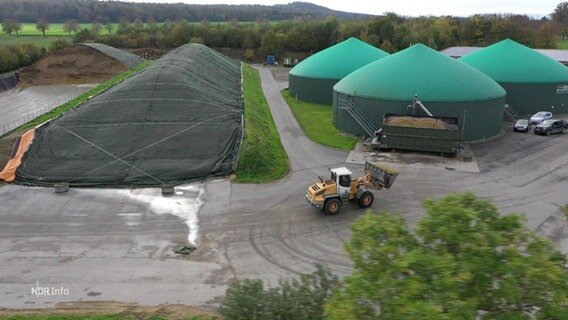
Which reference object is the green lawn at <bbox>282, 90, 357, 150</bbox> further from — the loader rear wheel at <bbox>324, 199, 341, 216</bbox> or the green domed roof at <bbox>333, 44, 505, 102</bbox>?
the loader rear wheel at <bbox>324, 199, 341, 216</bbox>

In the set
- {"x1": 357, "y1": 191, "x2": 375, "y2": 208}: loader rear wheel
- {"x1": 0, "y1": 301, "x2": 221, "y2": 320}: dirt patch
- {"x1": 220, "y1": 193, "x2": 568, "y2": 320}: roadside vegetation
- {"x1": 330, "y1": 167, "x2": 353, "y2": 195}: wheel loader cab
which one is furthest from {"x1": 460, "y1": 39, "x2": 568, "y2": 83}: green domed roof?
{"x1": 220, "y1": 193, "x2": 568, "y2": 320}: roadside vegetation

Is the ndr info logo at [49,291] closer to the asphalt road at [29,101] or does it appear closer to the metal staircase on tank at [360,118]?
the metal staircase on tank at [360,118]

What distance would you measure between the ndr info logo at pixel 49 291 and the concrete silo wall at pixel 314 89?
131ft

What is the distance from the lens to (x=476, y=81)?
37.9m

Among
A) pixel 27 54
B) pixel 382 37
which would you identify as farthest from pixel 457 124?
pixel 27 54

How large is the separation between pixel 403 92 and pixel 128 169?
21042 millimetres

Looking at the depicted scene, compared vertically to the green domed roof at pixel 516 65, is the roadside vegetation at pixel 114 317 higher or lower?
lower

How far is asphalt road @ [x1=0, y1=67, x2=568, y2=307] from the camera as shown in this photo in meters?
16.6

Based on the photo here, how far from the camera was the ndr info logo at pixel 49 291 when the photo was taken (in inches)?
619

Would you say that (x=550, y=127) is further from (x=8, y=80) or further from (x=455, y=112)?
(x=8, y=80)

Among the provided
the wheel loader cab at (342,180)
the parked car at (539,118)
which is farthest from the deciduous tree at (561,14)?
the wheel loader cab at (342,180)

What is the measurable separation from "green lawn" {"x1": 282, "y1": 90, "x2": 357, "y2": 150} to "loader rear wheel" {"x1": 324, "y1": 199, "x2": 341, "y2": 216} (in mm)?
12034

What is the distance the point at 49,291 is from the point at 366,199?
14023 mm

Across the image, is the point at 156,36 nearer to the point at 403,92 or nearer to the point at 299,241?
the point at 403,92
